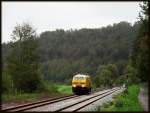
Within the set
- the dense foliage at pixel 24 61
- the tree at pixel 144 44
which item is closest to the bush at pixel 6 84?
the dense foliage at pixel 24 61

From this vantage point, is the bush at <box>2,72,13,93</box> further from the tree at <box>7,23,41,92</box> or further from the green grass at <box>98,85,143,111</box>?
the green grass at <box>98,85,143,111</box>

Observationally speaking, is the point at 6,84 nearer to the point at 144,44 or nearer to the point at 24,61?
the point at 24,61

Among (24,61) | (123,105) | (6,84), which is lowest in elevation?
(123,105)

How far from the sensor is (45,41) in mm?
176250

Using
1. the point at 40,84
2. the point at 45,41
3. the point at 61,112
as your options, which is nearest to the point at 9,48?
the point at 40,84

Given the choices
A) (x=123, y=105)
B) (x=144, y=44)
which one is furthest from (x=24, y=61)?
(x=123, y=105)

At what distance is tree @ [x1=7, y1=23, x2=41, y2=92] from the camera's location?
48719mm

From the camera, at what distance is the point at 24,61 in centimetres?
5000

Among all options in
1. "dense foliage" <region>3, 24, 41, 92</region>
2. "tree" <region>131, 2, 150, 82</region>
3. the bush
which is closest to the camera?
"tree" <region>131, 2, 150, 82</region>

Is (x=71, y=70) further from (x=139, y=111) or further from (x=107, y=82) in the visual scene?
(x=139, y=111)

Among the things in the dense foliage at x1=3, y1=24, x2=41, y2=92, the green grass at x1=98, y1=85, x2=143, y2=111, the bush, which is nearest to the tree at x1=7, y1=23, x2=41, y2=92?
the dense foliage at x1=3, y1=24, x2=41, y2=92

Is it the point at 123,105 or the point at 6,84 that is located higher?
the point at 6,84

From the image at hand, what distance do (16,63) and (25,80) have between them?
7.35ft

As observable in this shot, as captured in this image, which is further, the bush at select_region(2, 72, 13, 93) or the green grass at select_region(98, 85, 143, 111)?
the bush at select_region(2, 72, 13, 93)
